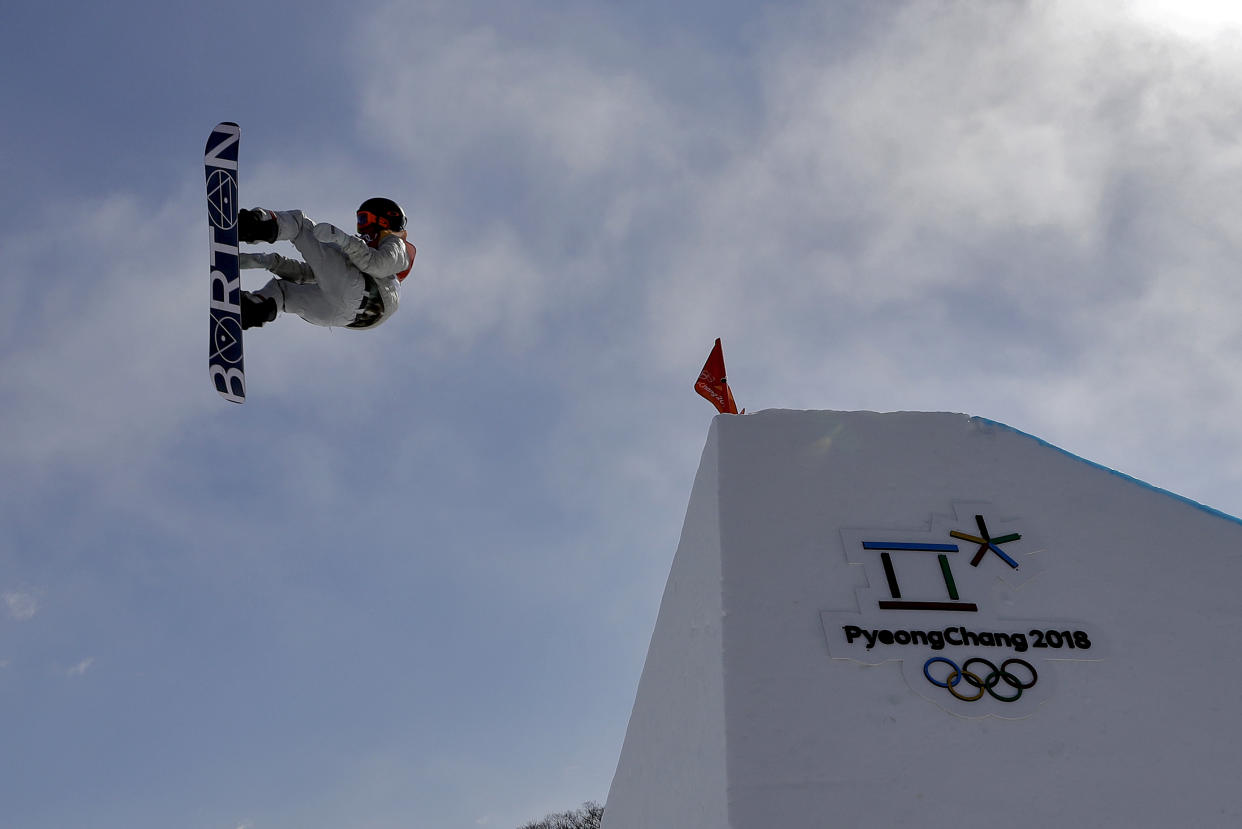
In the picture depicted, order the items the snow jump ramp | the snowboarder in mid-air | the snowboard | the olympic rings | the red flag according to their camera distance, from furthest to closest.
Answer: the red flag → the snowboarder in mid-air → the snowboard → the olympic rings → the snow jump ramp

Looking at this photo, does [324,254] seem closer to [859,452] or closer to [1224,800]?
[859,452]

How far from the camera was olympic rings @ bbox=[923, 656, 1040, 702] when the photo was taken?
4293mm

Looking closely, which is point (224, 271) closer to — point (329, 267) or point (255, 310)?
point (255, 310)

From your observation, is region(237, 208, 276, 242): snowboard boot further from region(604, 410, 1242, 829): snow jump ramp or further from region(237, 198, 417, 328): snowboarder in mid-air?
region(604, 410, 1242, 829): snow jump ramp

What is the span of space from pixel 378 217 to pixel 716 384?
2872 millimetres

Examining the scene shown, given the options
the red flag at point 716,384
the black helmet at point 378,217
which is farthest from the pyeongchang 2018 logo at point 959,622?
the black helmet at point 378,217

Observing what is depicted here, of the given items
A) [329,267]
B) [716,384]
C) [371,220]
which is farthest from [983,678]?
[371,220]

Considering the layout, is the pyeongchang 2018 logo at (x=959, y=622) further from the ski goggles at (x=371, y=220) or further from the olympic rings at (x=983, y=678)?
the ski goggles at (x=371, y=220)

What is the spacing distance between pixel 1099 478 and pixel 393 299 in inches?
194

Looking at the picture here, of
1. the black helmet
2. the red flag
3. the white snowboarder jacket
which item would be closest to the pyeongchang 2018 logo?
the red flag

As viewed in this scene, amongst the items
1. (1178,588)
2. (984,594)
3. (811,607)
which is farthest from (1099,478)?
(811,607)

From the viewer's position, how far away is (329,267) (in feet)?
19.8

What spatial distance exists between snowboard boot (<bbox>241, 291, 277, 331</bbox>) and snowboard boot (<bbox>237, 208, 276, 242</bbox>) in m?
0.41

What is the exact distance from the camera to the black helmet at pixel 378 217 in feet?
20.9
